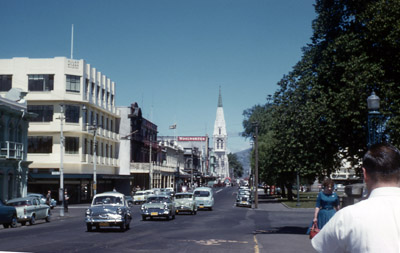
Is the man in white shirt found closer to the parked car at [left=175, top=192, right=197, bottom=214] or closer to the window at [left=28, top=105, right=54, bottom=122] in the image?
the parked car at [left=175, top=192, right=197, bottom=214]

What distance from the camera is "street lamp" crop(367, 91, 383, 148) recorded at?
16969 millimetres

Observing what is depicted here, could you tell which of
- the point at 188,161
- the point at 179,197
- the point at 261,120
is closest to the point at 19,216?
the point at 179,197

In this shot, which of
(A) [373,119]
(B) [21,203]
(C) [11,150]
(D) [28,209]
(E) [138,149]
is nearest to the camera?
(A) [373,119]

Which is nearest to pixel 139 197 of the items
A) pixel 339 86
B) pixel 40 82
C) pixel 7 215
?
pixel 40 82

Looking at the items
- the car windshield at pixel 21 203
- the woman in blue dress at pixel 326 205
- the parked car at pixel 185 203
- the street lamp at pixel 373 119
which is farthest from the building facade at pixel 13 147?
the woman in blue dress at pixel 326 205

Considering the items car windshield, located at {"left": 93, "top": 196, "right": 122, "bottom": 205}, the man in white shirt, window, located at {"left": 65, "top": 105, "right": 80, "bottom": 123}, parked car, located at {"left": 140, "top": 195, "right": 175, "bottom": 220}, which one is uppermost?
window, located at {"left": 65, "top": 105, "right": 80, "bottom": 123}

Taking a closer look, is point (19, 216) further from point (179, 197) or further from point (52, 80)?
point (52, 80)

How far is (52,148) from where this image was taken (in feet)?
198

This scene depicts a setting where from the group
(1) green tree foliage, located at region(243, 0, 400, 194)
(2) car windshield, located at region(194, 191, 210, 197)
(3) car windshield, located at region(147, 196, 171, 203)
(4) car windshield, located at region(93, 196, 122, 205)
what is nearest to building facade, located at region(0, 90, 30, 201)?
(3) car windshield, located at region(147, 196, 171, 203)

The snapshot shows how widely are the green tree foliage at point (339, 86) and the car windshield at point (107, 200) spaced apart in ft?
26.0

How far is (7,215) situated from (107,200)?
6.28m

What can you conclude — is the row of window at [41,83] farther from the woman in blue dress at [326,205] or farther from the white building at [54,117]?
the woman in blue dress at [326,205]

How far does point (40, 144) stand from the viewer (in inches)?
2392

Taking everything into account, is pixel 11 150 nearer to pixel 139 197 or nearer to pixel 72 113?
pixel 72 113
